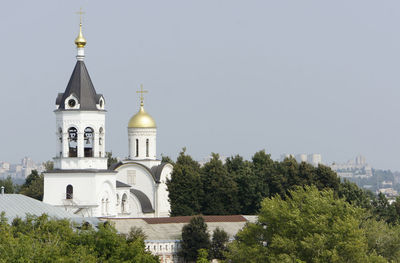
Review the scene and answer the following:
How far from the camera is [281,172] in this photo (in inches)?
2459

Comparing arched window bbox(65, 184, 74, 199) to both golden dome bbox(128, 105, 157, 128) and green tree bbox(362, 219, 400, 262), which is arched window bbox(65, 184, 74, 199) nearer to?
golden dome bbox(128, 105, 157, 128)

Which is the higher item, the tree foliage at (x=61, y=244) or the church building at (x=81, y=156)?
the church building at (x=81, y=156)

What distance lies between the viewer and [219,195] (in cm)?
6059

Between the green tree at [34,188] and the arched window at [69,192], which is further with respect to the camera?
the green tree at [34,188]

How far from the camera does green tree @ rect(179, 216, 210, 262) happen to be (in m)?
49.0

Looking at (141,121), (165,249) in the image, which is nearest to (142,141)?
(141,121)

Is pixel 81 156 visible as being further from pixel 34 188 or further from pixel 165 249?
pixel 34 188

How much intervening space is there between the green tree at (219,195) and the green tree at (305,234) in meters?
14.9

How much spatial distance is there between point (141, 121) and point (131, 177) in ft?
12.0

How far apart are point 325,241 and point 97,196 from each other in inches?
601

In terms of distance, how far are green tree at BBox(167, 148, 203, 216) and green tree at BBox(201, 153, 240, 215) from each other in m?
0.41

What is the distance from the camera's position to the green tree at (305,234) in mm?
40406


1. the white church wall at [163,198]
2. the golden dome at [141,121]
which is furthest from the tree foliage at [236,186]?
the golden dome at [141,121]

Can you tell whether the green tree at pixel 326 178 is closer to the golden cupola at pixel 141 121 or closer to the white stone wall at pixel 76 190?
the golden cupola at pixel 141 121
